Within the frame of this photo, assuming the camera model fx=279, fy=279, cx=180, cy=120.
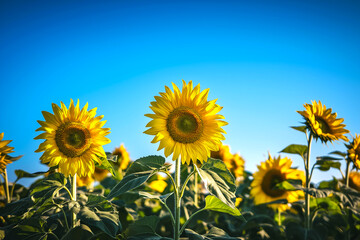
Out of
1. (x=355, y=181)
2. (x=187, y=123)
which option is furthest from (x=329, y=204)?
(x=187, y=123)

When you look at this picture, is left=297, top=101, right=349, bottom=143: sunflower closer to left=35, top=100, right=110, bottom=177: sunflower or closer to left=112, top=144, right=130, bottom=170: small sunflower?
left=35, top=100, right=110, bottom=177: sunflower

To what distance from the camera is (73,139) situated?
2.62 m

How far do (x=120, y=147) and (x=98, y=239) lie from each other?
13.0 ft

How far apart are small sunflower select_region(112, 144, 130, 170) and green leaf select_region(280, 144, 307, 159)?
365 cm

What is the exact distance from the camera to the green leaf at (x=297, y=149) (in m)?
3.79

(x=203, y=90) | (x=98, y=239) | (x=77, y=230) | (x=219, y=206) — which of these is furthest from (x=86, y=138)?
(x=219, y=206)

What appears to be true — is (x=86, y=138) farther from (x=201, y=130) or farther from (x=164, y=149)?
(x=201, y=130)

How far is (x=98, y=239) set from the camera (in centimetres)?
270

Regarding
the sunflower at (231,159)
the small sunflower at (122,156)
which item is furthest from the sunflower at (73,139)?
the small sunflower at (122,156)

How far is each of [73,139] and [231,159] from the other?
3.91 m

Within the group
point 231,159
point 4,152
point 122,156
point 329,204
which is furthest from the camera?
point 122,156

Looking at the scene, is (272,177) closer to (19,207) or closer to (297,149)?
(297,149)

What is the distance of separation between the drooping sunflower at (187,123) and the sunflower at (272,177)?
2.27 metres

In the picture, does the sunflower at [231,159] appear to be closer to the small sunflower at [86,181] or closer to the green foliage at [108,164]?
the small sunflower at [86,181]
